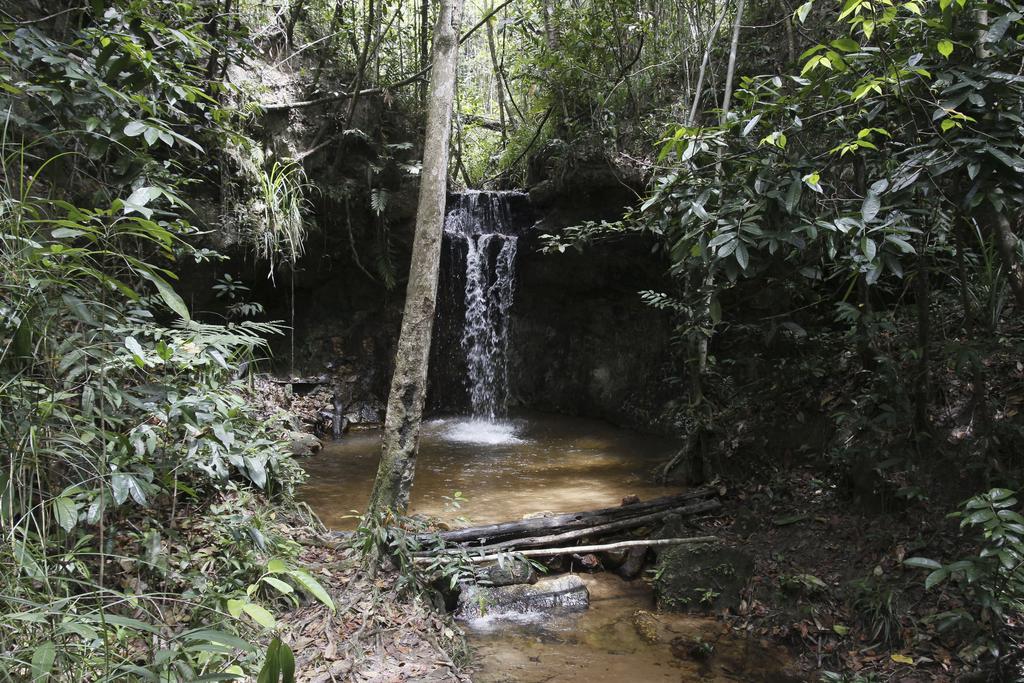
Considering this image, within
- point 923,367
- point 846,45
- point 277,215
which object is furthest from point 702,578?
point 277,215

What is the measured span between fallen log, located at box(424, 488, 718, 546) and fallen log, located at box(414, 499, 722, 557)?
41 mm

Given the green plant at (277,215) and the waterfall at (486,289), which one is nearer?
the green plant at (277,215)

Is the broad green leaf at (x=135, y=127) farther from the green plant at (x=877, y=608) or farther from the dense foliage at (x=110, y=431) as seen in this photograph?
the green plant at (x=877, y=608)

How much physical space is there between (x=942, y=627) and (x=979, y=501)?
682mm

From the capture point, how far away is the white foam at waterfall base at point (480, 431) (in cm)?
839

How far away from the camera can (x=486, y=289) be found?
969cm

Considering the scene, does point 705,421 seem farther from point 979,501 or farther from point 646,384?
point 646,384

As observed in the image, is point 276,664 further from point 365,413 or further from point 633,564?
point 365,413

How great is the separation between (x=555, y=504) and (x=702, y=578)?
1.54 meters

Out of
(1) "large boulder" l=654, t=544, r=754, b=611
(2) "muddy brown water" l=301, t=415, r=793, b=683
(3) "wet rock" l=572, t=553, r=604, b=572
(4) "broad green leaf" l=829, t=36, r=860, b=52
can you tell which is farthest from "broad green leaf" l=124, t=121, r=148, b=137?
(1) "large boulder" l=654, t=544, r=754, b=611

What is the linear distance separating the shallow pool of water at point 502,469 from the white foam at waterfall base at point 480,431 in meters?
0.01

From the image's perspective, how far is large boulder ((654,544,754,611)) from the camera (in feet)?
13.0

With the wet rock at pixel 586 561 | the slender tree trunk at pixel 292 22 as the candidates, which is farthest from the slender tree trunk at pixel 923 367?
the slender tree trunk at pixel 292 22

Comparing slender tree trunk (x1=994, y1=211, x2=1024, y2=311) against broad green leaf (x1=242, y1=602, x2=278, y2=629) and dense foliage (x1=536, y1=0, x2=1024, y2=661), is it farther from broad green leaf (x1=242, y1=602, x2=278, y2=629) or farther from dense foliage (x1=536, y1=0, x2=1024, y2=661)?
broad green leaf (x1=242, y1=602, x2=278, y2=629)
